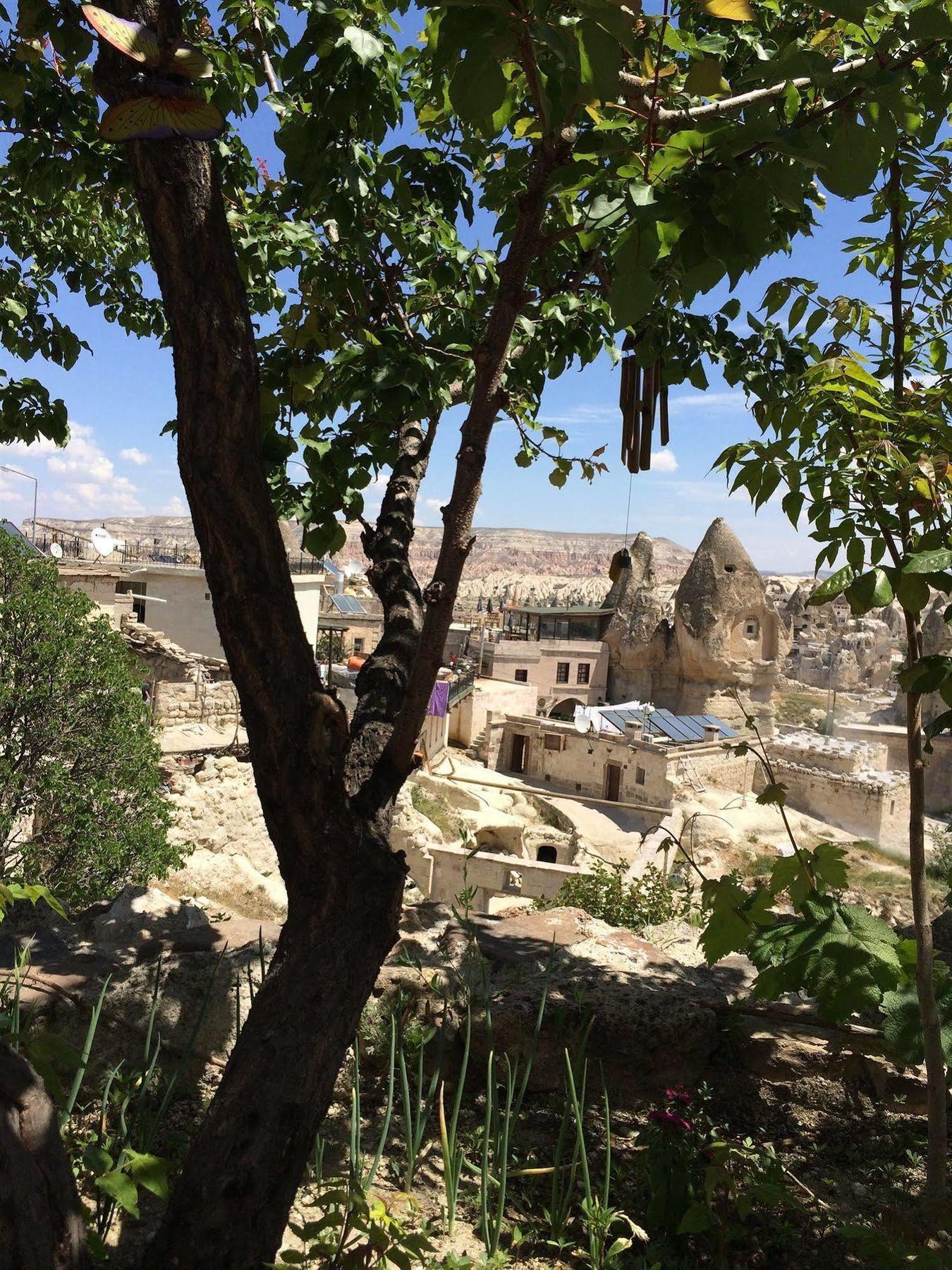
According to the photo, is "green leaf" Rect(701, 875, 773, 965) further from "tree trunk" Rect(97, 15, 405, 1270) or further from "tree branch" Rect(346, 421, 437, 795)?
"tree branch" Rect(346, 421, 437, 795)

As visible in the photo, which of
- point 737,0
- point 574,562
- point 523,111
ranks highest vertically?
point 574,562

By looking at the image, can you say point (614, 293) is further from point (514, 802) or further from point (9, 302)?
point (514, 802)

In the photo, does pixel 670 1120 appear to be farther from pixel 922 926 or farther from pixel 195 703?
pixel 195 703

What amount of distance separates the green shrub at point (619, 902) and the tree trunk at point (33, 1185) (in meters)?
4.23

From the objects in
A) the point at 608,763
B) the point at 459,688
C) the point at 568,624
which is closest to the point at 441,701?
the point at 459,688

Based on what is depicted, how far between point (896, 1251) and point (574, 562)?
5145 inches

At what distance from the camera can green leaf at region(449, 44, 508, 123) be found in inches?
45.7

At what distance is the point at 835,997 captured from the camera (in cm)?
208

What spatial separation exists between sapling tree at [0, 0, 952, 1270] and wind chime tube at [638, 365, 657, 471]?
0.18 metres

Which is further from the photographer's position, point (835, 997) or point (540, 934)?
point (540, 934)

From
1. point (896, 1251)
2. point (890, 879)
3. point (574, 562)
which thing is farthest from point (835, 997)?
point (574, 562)

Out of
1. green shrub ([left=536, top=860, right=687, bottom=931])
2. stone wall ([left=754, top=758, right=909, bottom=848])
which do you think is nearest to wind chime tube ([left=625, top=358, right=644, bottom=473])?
green shrub ([left=536, top=860, right=687, bottom=931])

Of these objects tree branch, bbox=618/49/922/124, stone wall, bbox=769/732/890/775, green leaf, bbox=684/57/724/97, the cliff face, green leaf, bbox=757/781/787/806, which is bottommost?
stone wall, bbox=769/732/890/775

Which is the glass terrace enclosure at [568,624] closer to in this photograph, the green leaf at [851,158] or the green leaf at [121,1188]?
the green leaf at [121,1188]
